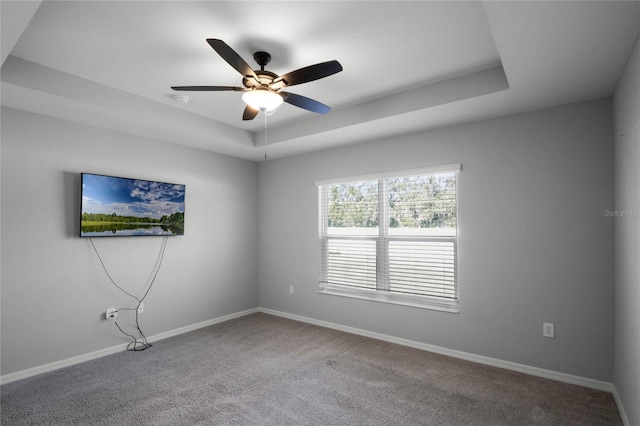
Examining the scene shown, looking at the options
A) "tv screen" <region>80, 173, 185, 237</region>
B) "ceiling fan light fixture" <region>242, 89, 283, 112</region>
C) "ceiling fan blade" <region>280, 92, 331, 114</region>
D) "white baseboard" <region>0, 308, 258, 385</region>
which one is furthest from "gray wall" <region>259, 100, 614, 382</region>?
"tv screen" <region>80, 173, 185, 237</region>

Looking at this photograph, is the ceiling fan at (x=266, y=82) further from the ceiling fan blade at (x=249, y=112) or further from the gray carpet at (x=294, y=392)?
the gray carpet at (x=294, y=392)

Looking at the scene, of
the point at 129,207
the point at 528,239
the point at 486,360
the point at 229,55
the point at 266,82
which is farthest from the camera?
the point at 129,207

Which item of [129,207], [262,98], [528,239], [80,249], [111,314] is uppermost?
[262,98]

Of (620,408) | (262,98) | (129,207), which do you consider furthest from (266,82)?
(620,408)

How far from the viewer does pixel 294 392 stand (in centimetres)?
280

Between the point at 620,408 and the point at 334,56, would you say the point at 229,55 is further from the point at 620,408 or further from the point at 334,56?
the point at 620,408

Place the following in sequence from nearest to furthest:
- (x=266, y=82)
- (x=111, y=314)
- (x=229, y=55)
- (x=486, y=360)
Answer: (x=229, y=55)
(x=266, y=82)
(x=486, y=360)
(x=111, y=314)

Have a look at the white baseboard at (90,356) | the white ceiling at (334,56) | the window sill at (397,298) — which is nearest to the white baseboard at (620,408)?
the window sill at (397,298)

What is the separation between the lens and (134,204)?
385cm

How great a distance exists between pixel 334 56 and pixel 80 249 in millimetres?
3093

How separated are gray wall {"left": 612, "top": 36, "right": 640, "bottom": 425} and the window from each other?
1.31 m

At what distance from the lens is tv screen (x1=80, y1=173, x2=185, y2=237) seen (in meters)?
3.48

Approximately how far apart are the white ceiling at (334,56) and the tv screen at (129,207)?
62 centimetres

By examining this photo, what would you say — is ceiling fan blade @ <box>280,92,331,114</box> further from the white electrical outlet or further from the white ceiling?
the white electrical outlet
